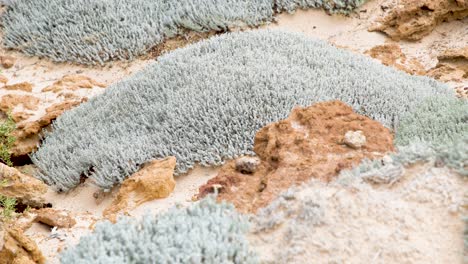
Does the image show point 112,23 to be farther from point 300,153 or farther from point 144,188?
point 300,153

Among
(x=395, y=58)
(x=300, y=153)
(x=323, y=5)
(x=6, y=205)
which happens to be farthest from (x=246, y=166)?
(x=323, y=5)

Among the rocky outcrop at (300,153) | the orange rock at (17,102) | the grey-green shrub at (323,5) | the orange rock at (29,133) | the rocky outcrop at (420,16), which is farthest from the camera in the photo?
the grey-green shrub at (323,5)

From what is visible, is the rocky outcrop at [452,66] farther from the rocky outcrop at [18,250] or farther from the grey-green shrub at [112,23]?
the rocky outcrop at [18,250]

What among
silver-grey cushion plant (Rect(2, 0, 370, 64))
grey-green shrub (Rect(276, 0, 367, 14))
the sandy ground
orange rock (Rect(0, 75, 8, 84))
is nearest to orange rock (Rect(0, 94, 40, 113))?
the sandy ground

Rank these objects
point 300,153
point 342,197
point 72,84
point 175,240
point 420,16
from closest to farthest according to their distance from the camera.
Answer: point 175,240
point 342,197
point 300,153
point 72,84
point 420,16

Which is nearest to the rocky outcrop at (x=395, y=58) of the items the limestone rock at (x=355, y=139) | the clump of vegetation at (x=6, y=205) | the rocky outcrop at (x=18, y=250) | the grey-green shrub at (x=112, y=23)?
the grey-green shrub at (x=112, y=23)
